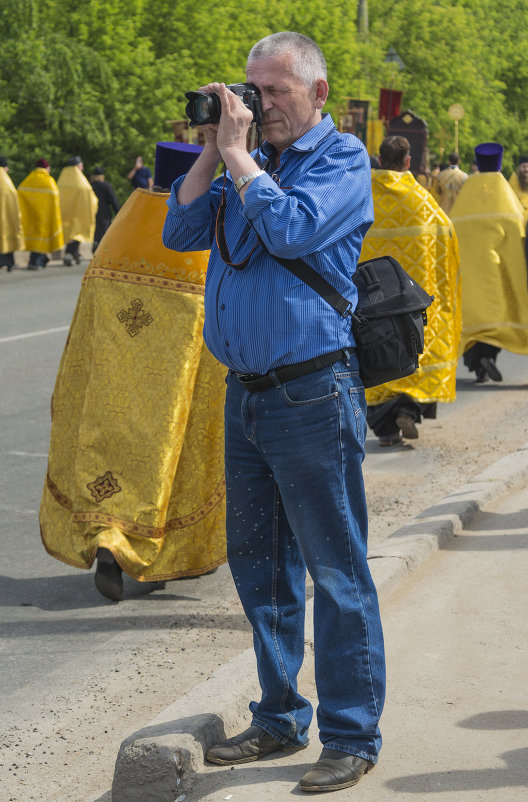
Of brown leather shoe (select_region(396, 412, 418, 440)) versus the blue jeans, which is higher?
the blue jeans

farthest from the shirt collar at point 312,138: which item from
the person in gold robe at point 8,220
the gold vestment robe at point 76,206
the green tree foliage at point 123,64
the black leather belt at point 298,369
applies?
the green tree foliage at point 123,64

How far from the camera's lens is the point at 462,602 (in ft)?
16.3

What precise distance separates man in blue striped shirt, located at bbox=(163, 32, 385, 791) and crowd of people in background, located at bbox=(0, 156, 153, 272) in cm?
1672

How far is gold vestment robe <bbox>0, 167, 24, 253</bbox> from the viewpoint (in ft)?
67.8

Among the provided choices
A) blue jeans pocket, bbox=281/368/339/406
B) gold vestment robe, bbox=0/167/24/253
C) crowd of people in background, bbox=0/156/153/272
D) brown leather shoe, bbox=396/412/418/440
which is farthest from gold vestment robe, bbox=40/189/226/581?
gold vestment robe, bbox=0/167/24/253

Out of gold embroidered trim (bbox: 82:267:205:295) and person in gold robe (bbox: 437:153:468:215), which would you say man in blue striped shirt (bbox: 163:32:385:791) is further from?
person in gold robe (bbox: 437:153:468:215)

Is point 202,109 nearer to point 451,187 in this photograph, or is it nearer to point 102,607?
point 102,607

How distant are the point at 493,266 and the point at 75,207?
13.9 metres

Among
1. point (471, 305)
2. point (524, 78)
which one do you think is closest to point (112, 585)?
point (471, 305)

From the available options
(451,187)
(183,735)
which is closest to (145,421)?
(183,735)

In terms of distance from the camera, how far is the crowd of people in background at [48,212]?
20.9 m

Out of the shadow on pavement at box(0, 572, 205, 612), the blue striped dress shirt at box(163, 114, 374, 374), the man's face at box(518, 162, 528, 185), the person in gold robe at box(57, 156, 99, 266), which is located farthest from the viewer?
the person in gold robe at box(57, 156, 99, 266)

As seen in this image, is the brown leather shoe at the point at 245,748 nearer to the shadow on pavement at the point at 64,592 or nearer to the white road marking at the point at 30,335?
the shadow on pavement at the point at 64,592

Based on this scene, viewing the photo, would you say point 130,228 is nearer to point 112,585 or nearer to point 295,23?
point 112,585
